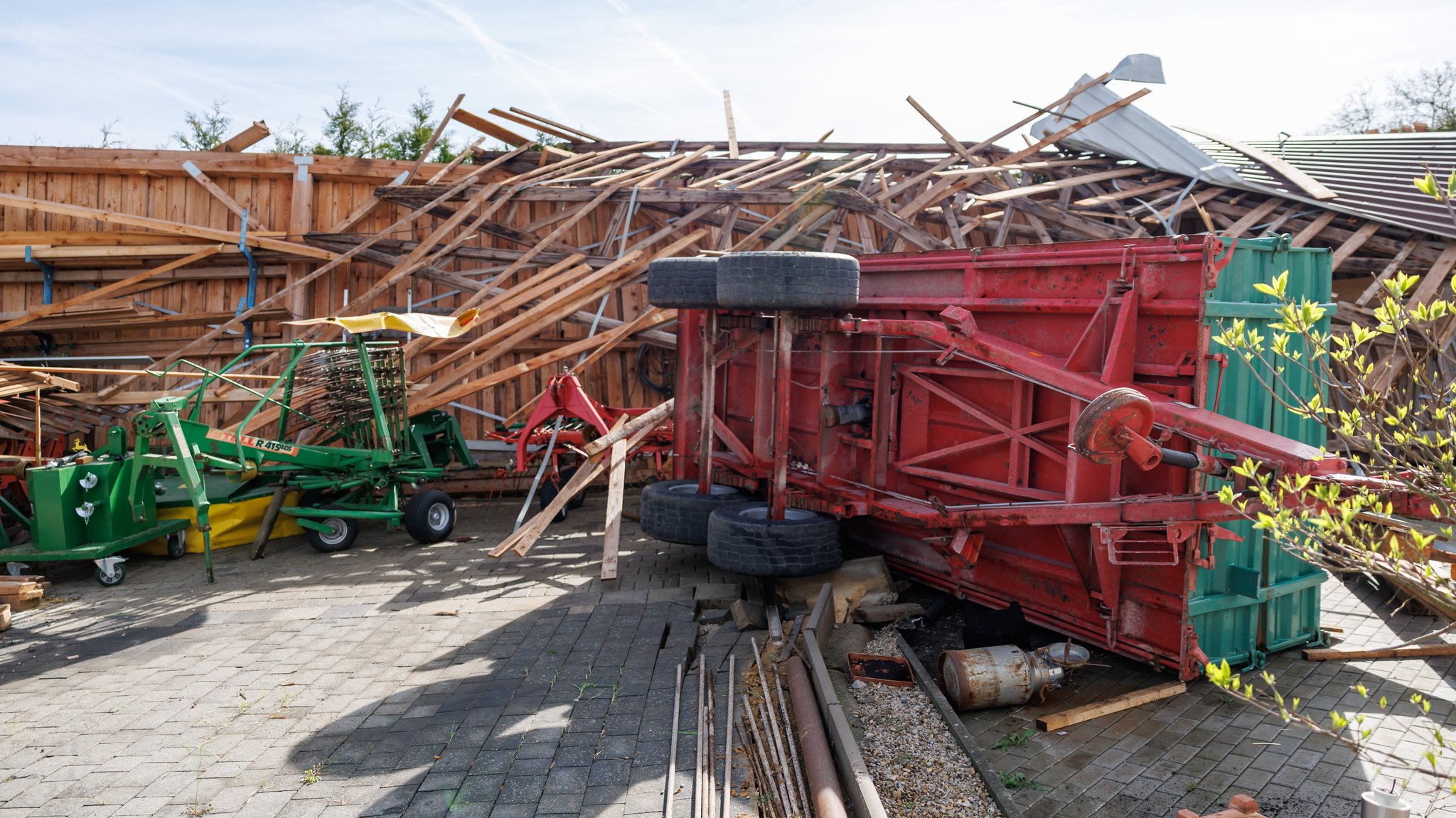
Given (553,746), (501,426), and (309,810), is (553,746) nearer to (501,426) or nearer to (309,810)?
(309,810)

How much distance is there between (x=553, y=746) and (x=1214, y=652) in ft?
13.6

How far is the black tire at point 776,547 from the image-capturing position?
729 cm

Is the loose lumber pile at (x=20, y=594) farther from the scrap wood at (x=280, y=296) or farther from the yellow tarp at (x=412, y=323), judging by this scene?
the scrap wood at (x=280, y=296)

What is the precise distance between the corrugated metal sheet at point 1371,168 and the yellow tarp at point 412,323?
10099 millimetres

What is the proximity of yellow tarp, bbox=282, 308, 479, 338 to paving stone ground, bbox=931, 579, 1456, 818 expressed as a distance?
22.1 feet

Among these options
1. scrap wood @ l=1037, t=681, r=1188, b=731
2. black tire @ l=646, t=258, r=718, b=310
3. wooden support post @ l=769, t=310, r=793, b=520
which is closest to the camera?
scrap wood @ l=1037, t=681, r=1188, b=731

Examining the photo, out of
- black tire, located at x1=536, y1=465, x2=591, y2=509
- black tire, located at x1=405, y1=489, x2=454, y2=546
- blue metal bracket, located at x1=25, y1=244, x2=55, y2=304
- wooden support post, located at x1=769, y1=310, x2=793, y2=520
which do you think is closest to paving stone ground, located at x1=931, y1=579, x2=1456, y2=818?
wooden support post, located at x1=769, y1=310, x2=793, y2=520

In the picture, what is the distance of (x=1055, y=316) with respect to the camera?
6.57 metres

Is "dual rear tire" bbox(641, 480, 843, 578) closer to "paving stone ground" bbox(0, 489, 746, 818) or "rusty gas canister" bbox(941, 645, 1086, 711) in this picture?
"paving stone ground" bbox(0, 489, 746, 818)

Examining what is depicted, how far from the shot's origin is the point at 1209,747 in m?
5.25

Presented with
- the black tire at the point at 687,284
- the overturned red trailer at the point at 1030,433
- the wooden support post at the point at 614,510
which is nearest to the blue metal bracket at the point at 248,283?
the wooden support post at the point at 614,510

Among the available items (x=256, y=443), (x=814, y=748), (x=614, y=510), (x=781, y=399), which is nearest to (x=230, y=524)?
(x=256, y=443)

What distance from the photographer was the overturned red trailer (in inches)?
221

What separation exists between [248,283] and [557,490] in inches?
210
